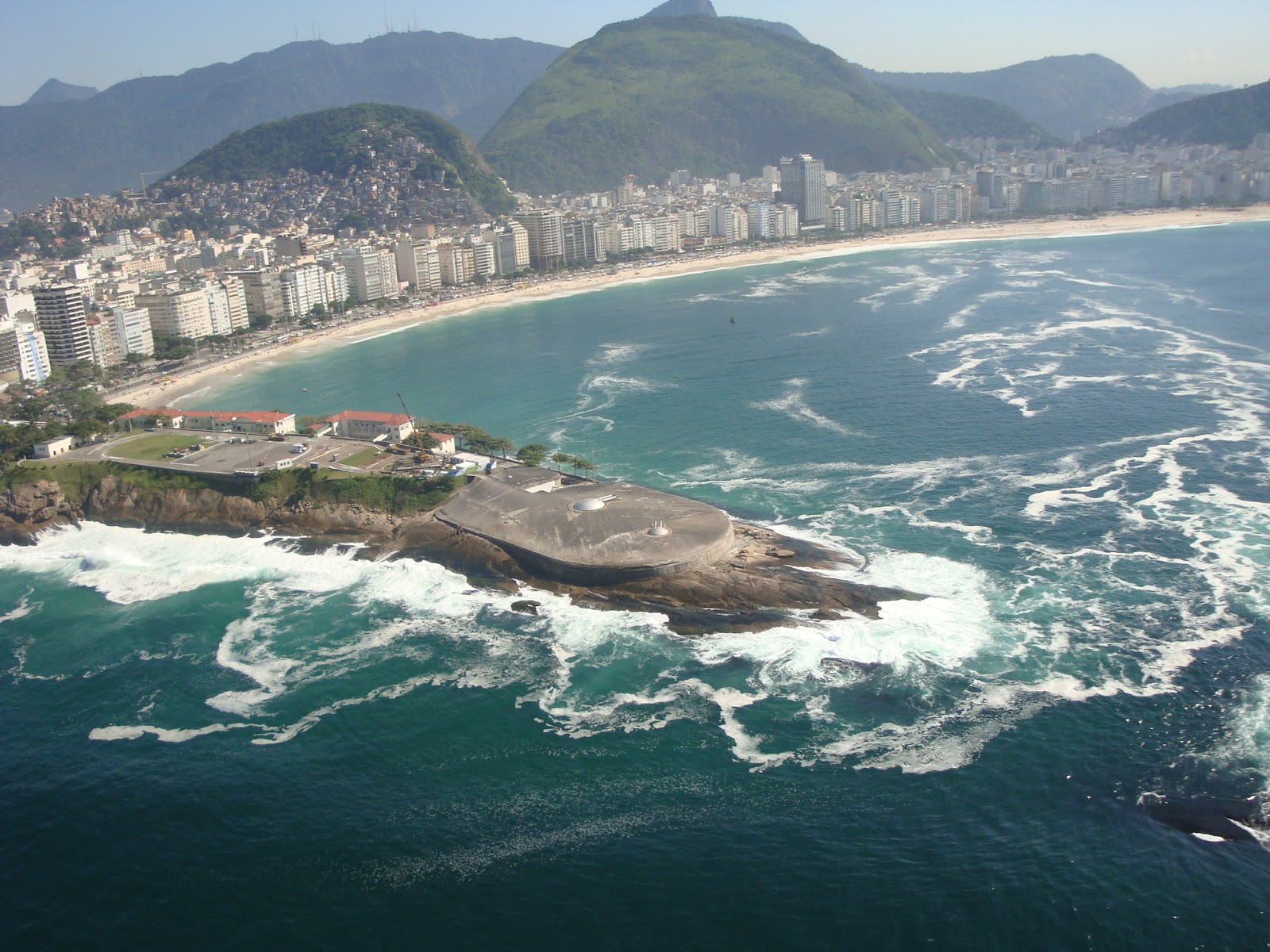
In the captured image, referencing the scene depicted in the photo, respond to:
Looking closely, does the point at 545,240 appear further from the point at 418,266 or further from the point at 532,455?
the point at 532,455

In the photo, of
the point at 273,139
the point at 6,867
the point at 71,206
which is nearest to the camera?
the point at 6,867

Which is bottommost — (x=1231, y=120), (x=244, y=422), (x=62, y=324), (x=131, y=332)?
(x=244, y=422)

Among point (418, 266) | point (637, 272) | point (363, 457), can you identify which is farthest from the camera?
point (637, 272)

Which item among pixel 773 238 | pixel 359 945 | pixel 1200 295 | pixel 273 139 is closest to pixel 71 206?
pixel 273 139

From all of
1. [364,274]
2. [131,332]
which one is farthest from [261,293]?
[131,332]

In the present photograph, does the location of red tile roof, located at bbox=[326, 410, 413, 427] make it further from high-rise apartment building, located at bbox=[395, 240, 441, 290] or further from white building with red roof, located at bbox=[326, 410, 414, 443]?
high-rise apartment building, located at bbox=[395, 240, 441, 290]

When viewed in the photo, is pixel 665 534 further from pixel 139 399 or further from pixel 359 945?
pixel 139 399

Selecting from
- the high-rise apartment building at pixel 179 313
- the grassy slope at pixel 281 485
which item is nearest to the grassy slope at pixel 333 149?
the high-rise apartment building at pixel 179 313
